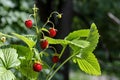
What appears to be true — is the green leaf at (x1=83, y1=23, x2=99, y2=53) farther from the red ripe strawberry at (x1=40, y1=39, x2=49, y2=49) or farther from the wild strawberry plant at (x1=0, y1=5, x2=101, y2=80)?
the red ripe strawberry at (x1=40, y1=39, x2=49, y2=49)

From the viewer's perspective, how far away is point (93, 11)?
297 inches

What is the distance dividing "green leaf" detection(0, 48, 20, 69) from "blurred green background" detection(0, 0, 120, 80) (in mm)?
2285

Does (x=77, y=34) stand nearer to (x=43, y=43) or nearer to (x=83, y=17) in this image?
(x=43, y=43)

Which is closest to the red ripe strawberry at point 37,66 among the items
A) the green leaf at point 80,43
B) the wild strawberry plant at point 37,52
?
the wild strawberry plant at point 37,52

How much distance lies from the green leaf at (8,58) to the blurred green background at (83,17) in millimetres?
2285

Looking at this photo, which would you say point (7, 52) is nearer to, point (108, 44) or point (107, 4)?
point (107, 4)

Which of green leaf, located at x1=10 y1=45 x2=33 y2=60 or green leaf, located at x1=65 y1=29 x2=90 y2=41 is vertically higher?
green leaf, located at x1=65 y1=29 x2=90 y2=41

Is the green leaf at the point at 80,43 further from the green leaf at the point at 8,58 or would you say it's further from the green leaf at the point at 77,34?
the green leaf at the point at 8,58

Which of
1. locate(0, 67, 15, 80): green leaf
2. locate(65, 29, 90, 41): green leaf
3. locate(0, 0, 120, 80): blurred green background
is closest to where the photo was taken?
locate(0, 67, 15, 80): green leaf

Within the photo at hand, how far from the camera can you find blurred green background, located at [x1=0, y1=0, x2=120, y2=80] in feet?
11.9

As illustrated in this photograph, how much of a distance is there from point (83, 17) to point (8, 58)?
19.3ft

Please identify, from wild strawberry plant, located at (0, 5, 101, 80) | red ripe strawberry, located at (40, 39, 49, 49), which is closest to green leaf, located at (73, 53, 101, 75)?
wild strawberry plant, located at (0, 5, 101, 80)

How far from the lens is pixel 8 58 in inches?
48.6

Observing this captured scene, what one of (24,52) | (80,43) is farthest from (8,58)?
(80,43)
